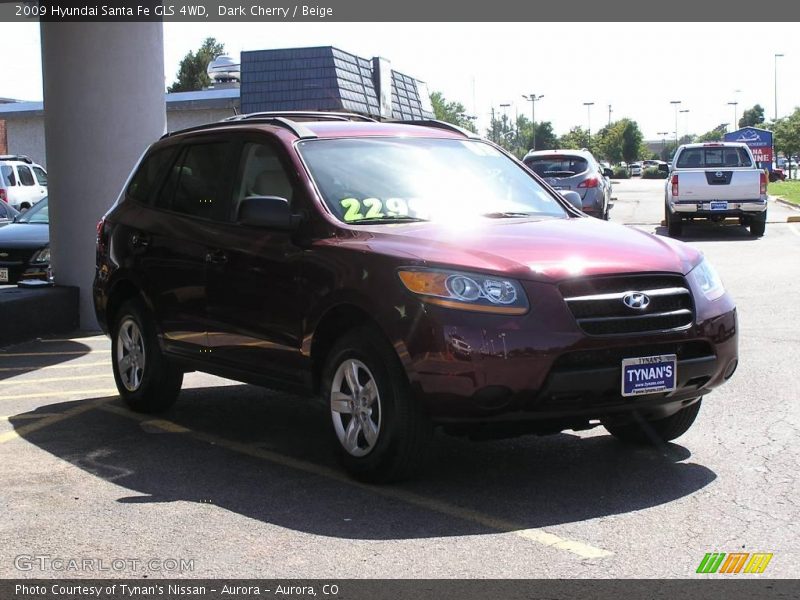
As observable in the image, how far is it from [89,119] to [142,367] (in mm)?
5191

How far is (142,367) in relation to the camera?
7.75 metres

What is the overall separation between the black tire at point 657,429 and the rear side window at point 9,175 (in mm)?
27551

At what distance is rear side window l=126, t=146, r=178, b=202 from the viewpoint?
7.84m

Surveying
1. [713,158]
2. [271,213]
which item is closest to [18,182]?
[713,158]

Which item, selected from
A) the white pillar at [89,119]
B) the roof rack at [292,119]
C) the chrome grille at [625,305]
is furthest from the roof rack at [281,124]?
the white pillar at [89,119]

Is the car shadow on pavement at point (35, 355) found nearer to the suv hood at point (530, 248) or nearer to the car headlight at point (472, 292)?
the suv hood at point (530, 248)

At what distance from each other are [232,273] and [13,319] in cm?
543

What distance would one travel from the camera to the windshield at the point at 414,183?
630 centimetres

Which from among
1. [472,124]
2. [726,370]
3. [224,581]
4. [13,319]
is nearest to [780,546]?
[726,370]

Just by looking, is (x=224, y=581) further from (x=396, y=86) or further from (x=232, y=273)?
(x=396, y=86)

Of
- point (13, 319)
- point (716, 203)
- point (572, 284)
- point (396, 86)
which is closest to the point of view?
point (572, 284)

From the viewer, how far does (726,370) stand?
588 centimetres

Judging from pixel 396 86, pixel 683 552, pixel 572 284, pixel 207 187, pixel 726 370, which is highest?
pixel 396 86

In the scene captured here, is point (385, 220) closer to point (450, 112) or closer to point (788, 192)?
point (788, 192)
